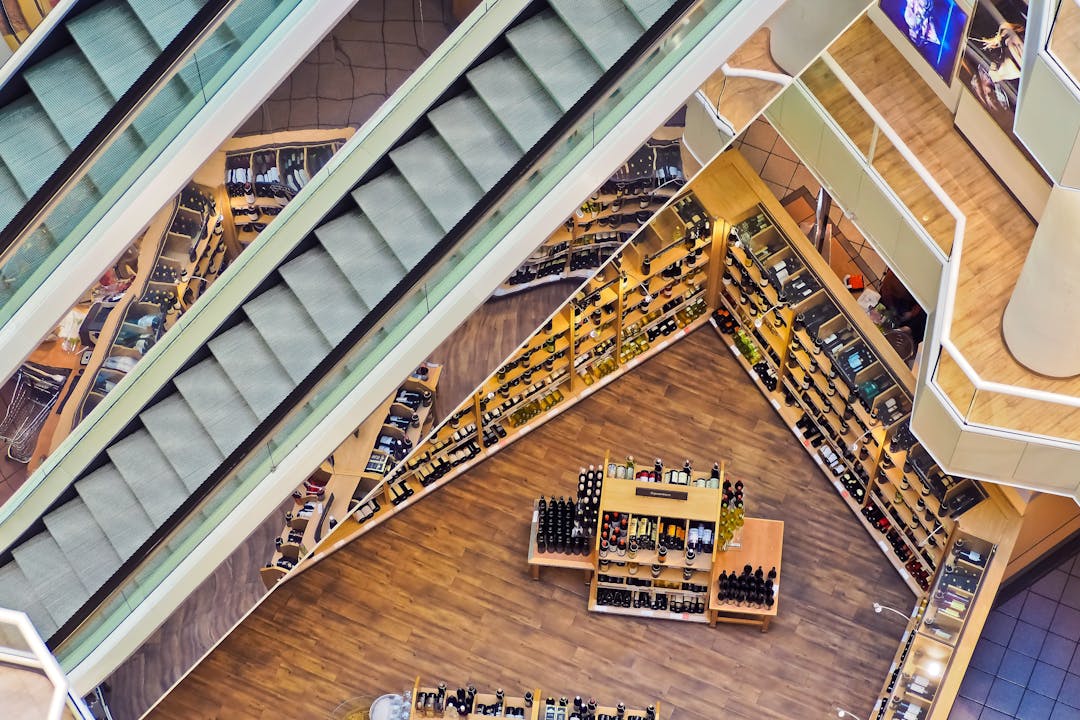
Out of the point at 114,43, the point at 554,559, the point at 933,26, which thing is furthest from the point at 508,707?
the point at 933,26

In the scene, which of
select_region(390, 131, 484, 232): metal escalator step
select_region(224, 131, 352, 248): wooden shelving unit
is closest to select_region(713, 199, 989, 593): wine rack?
select_region(390, 131, 484, 232): metal escalator step

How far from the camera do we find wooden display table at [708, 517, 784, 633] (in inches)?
606

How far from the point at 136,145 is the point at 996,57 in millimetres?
6480

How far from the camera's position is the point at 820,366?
51.1 ft

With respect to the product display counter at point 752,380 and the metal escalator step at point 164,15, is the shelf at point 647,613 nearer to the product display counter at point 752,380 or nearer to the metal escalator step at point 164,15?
the product display counter at point 752,380

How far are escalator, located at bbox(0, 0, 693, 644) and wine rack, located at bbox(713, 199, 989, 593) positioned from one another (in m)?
4.16

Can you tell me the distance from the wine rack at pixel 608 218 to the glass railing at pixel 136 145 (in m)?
2.61

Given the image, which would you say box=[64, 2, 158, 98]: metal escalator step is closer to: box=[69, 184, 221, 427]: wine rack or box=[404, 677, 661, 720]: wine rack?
box=[69, 184, 221, 427]: wine rack

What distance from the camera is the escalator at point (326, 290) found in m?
12.3

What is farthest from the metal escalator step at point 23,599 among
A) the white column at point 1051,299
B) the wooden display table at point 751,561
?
the white column at point 1051,299

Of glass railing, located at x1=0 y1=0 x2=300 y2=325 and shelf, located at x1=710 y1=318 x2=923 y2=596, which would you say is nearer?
glass railing, located at x1=0 y1=0 x2=300 y2=325

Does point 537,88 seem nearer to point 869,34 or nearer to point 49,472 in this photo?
point 869,34

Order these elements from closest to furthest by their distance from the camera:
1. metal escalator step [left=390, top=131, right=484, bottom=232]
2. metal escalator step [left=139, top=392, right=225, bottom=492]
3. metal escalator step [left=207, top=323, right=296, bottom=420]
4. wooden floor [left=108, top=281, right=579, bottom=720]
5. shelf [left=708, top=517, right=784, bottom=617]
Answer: metal escalator step [left=390, top=131, right=484, bottom=232]
metal escalator step [left=207, top=323, right=296, bottom=420]
metal escalator step [left=139, top=392, right=225, bottom=492]
wooden floor [left=108, top=281, right=579, bottom=720]
shelf [left=708, top=517, right=784, bottom=617]

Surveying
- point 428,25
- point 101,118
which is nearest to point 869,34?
point 428,25
